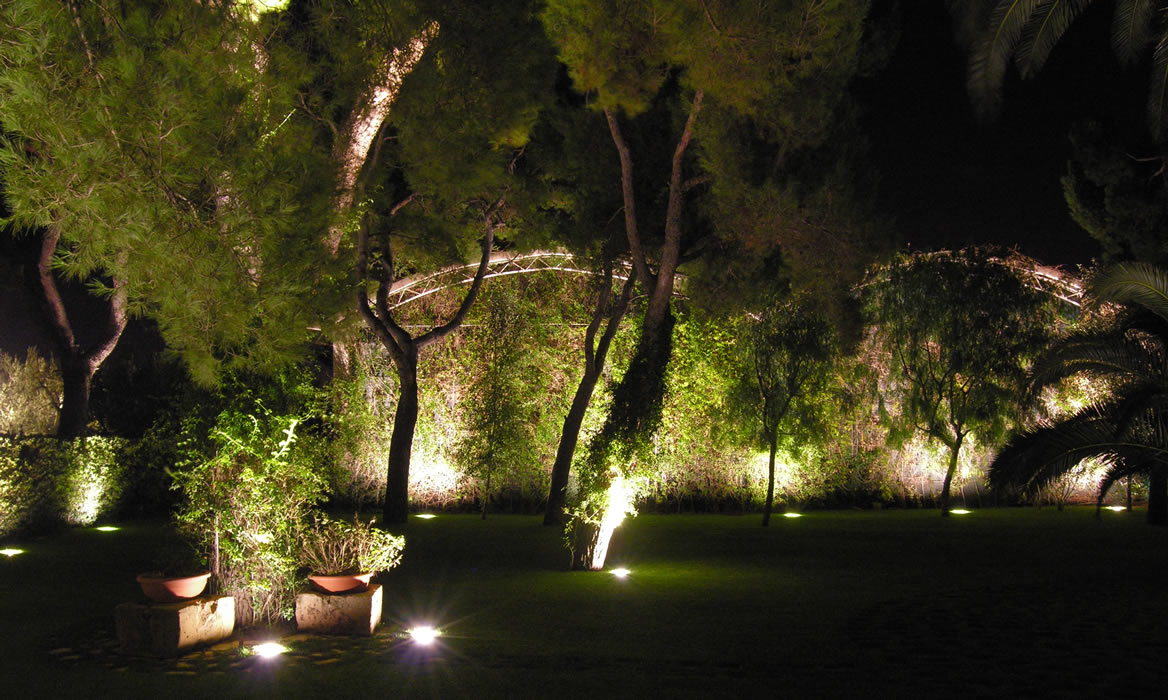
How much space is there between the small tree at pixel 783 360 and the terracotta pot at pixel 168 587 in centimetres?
1030

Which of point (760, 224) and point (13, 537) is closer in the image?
point (760, 224)

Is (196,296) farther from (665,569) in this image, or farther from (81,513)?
(81,513)

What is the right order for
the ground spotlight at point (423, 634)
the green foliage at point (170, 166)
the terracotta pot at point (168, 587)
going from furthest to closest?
the ground spotlight at point (423, 634) → the terracotta pot at point (168, 587) → the green foliage at point (170, 166)

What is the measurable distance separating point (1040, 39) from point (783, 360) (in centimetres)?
719

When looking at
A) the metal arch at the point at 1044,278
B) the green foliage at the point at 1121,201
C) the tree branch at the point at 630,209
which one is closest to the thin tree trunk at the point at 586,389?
the tree branch at the point at 630,209

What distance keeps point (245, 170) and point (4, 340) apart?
84.5ft

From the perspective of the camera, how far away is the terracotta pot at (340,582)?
612 centimetres

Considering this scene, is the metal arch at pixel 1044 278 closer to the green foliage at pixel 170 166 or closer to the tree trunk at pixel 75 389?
the green foliage at pixel 170 166

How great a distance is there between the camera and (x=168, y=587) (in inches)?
224

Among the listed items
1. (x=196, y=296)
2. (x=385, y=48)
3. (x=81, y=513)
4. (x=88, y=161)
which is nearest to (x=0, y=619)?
(x=196, y=296)

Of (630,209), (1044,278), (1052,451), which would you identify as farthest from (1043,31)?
(1044,278)

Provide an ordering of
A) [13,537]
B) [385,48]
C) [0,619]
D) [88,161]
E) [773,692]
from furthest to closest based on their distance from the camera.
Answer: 1. [13,537]
2. [385,48]
3. [0,619]
4. [88,161]
5. [773,692]

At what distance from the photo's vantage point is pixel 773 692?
4750 millimetres

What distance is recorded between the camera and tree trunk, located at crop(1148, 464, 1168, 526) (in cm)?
1431
